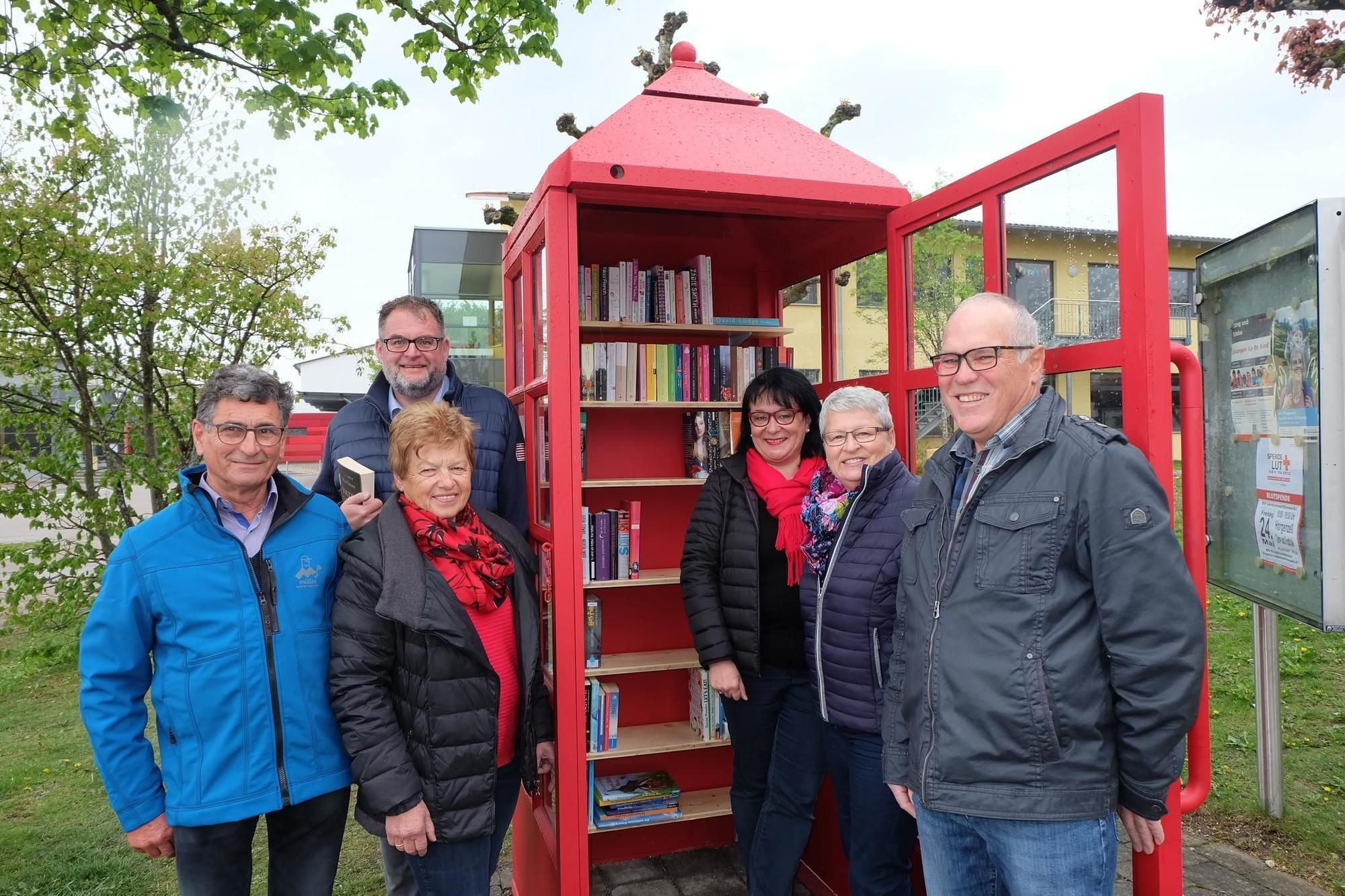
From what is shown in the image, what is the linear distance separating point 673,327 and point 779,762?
186 cm

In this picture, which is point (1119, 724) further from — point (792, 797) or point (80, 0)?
point (80, 0)

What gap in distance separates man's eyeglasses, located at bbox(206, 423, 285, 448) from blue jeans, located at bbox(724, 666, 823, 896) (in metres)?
1.69

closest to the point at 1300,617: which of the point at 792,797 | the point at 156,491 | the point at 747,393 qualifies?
the point at 792,797

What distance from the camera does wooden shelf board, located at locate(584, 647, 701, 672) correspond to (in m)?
3.54

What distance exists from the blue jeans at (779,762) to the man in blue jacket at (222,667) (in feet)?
4.41

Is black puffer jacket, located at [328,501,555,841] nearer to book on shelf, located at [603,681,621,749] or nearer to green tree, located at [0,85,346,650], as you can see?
book on shelf, located at [603,681,621,749]

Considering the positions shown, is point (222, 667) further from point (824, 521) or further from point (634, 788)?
point (634, 788)

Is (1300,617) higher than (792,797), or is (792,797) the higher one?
(1300,617)

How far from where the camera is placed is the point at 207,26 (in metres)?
4.55

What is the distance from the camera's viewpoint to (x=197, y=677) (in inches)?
76.9

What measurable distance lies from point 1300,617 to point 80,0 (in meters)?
6.41

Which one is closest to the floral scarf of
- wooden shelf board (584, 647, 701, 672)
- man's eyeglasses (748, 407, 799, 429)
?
man's eyeglasses (748, 407, 799, 429)

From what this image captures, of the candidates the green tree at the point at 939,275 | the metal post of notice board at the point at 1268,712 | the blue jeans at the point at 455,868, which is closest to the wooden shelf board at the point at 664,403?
the green tree at the point at 939,275

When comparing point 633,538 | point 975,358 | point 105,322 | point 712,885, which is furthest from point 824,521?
point 105,322
